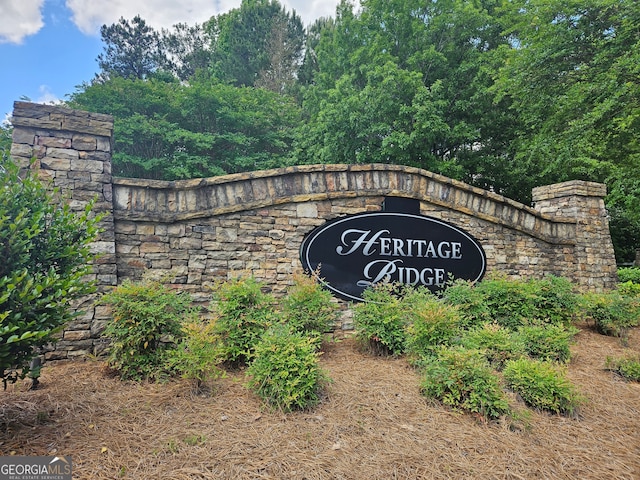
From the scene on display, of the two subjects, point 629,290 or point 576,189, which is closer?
point 629,290

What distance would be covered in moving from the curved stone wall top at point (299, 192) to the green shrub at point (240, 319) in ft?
3.87

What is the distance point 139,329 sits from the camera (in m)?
3.27

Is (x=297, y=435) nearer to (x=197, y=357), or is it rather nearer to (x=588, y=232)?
(x=197, y=357)

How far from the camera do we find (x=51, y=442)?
2.31 metres

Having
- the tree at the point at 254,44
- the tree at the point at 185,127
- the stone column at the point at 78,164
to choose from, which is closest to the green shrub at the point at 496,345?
the stone column at the point at 78,164

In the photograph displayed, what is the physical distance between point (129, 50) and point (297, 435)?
1932 centimetres

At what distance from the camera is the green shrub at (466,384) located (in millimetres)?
2906

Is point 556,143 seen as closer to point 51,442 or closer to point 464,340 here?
point 464,340

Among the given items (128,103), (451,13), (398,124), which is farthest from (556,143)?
(128,103)

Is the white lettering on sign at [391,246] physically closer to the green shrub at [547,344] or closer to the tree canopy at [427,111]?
the green shrub at [547,344]

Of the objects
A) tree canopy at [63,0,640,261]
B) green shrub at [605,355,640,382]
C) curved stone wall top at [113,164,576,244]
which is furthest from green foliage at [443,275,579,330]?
tree canopy at [63,0,640,261]

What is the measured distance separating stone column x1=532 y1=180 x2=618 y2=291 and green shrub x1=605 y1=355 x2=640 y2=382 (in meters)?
3.01

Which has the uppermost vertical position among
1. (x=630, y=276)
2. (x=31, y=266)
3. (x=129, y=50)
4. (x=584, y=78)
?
(x=129, y=50)

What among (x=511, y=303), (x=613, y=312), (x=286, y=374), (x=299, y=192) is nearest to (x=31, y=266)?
(x=286, y=374)
